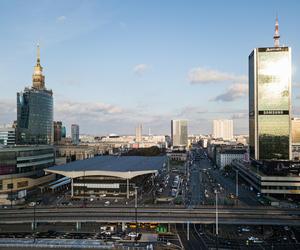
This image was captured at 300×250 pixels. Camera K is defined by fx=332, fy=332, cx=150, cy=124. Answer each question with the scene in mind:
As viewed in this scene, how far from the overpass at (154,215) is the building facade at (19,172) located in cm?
1540

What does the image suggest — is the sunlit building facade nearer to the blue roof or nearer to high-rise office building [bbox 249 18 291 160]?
high-rise office building [bbox 249 18 291 160]

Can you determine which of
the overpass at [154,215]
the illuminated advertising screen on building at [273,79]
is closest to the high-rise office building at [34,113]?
the overpass at [154,215]

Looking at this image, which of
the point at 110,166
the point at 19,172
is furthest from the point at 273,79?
the point at 19,172

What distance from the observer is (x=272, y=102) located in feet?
281

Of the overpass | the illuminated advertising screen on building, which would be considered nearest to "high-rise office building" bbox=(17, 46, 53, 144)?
the overpass

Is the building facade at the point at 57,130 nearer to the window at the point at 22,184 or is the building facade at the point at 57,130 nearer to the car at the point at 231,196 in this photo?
the window at the point at 22,184

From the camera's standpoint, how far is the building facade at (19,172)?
204 ft

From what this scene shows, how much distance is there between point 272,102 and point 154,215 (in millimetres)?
56785

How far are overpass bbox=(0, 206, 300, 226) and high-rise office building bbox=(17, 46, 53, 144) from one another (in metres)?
59.7

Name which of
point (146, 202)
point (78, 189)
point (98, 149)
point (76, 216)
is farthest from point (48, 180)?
point (98, 149)

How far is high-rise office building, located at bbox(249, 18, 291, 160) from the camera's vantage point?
8519 centimetres

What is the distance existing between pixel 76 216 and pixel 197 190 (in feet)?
119

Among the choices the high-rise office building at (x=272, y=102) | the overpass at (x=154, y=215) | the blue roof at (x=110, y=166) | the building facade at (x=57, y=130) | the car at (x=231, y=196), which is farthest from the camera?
the building facade at (x=57, y=130)

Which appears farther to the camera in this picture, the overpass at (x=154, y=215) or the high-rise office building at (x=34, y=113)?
the high-rise office building at (x=34, y=113)
